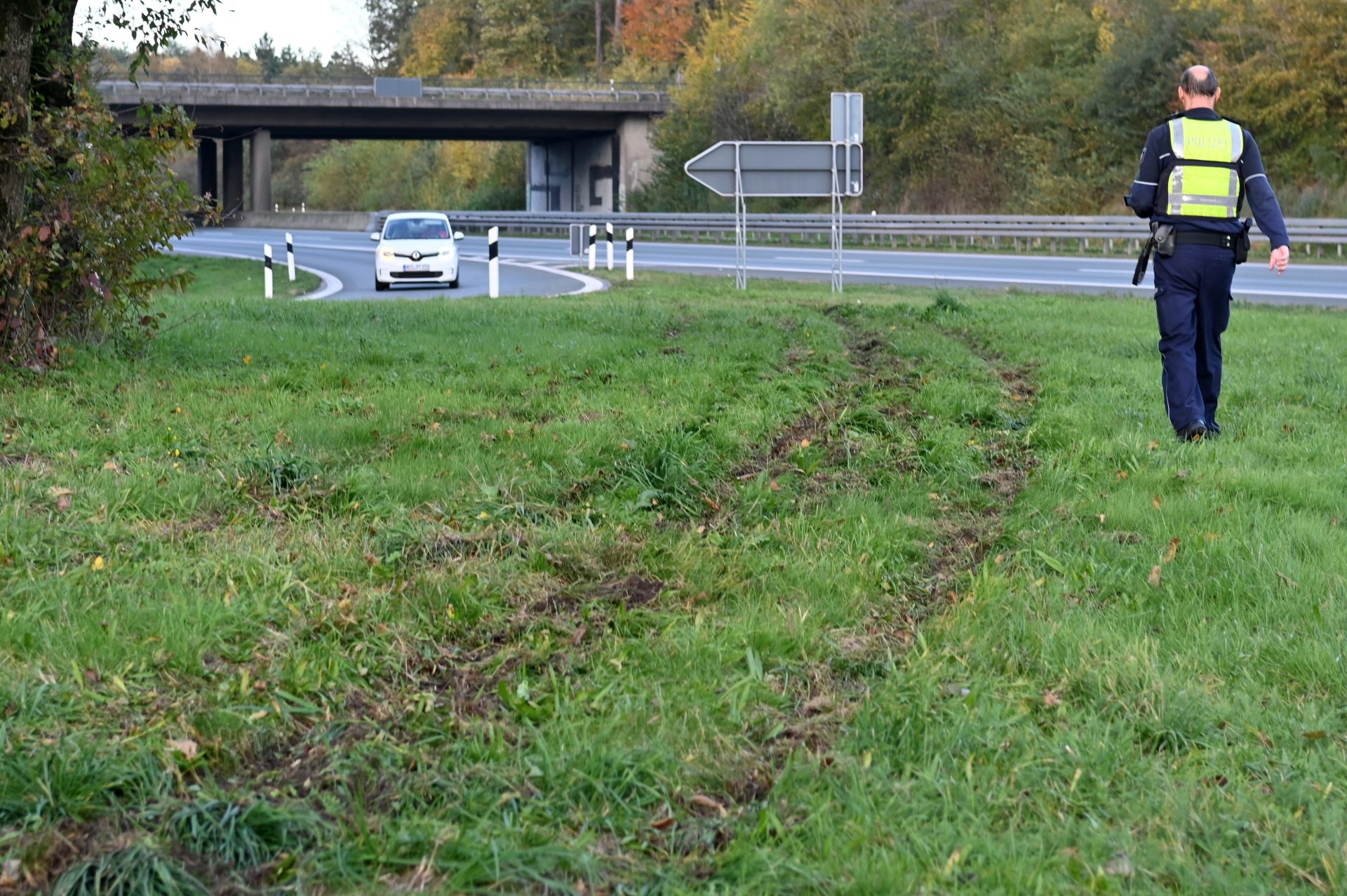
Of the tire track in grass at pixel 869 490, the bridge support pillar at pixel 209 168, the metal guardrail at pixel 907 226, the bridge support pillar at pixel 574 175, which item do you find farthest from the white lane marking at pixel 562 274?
A: the bridge support pillar at pixel 209 168

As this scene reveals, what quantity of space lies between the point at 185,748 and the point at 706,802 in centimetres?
130

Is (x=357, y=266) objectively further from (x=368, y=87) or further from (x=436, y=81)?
(x=436, y=81)

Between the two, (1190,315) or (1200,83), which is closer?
(1200,83)

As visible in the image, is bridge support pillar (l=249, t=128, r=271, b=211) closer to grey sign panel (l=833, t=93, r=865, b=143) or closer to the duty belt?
grey sign panel (l=833, t=93, r=865, b=143)

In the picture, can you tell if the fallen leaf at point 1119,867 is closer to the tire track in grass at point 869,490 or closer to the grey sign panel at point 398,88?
the tire track in grass at point 869,490

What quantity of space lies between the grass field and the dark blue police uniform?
42 centimetres

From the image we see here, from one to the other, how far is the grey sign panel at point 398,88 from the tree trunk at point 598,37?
22.3 m

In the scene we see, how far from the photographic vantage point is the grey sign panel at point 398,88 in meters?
59.4

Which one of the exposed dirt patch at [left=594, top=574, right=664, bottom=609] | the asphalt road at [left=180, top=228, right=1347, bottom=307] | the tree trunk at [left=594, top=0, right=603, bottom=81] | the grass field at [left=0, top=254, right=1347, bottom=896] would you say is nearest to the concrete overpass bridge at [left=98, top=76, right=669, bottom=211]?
the tree trunk at [left=594, top=0, right=603, bottom=81]

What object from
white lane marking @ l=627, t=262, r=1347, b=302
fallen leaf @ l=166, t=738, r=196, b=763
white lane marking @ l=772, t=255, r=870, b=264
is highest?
white lane marking @ l=772, t=255, r=870, b=264

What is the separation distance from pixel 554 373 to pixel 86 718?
253 inches

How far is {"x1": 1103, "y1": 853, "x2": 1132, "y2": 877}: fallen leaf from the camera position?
119 inches

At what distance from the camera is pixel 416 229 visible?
80.7ft

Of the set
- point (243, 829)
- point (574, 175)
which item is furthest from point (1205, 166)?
point (574, 175)
